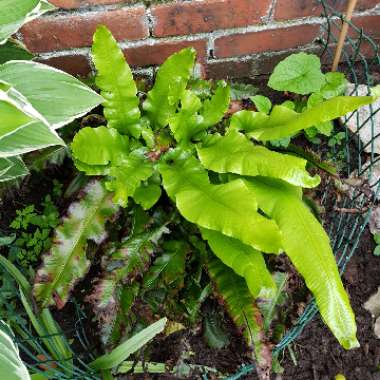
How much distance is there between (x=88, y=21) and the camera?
1451mm

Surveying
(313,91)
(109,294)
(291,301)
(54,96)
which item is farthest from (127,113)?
(291,301)

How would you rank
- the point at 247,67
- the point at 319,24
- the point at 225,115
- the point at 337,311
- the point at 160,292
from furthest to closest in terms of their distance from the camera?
the point at 247,67 < the point at 319,24 < the point at 225,115 < the point at 160,292 < the point at 337,311

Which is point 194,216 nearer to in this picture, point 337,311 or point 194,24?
point 337,311

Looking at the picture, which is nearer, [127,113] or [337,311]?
[337,311]

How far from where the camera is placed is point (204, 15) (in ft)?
4.97

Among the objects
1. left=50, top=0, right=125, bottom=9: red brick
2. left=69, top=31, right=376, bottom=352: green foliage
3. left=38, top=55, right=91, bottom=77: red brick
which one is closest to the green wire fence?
left=69, top=31, right=376, bottom=352: green foliage

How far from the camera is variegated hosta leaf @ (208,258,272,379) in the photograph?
1.26 metres

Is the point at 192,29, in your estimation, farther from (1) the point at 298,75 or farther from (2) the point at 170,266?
(2) the point at 170,266

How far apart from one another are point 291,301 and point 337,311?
0.35 m

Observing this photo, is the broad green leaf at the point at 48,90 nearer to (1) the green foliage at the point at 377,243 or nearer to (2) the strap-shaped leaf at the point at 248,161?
(2) the strap-shaped leaf at the point at 248,161

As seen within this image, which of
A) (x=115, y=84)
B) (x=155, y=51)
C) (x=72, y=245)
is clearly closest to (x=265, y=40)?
(x=155, y=51)

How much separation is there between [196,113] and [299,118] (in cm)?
33

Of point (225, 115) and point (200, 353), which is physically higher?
point (225, 115)

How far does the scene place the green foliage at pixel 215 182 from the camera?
3.64 feet
